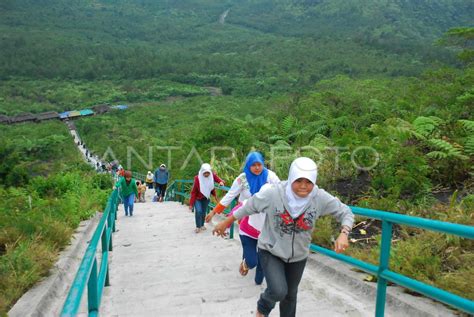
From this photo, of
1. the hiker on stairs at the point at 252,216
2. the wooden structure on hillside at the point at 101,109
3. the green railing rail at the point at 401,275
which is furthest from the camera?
the wooden structure on hillside at the point at 101,109

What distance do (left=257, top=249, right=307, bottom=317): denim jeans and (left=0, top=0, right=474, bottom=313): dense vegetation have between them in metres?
1.32

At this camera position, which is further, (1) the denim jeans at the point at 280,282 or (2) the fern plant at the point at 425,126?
(2) the fern plant at the point at 425,126

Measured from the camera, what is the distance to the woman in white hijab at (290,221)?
3098mm

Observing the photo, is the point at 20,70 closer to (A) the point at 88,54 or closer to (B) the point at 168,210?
(A) the point at 88,54

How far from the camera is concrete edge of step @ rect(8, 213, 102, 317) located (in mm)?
4012

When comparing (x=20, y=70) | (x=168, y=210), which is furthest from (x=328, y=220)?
(x=20, y=70)

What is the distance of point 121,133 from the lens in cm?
6625

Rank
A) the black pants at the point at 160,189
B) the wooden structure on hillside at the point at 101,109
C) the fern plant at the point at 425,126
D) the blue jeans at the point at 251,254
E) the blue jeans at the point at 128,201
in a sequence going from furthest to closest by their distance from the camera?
the wooden structure on hillside at the point at 101,109 < the black pants at the point at 160,189 < the blue jeans at the point at 128,201 < the fern plant at the point at 425,126 < the blue jeans at the point at 251,254

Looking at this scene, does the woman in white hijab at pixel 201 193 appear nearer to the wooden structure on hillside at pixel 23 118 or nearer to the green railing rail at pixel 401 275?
the green railing rail at pixel 401 275

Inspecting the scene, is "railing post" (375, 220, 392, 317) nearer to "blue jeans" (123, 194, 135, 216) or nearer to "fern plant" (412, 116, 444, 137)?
"fern plant" (412, 116, 444, 137)

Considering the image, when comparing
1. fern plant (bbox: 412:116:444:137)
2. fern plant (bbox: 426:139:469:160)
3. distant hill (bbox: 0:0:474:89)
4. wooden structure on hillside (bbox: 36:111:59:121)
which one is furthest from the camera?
distant hill (bbox: 0:0:474:89)

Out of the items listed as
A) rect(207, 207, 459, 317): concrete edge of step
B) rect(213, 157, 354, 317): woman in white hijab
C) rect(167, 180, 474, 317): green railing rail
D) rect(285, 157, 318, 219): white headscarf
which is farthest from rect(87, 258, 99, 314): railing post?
rect(207, 207, 459, 317): concrete edge of step

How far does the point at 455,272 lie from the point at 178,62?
15275cm

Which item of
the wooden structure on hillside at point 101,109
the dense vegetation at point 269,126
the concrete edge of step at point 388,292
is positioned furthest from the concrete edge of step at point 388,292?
the wooden structure on hillside at point 101,109
